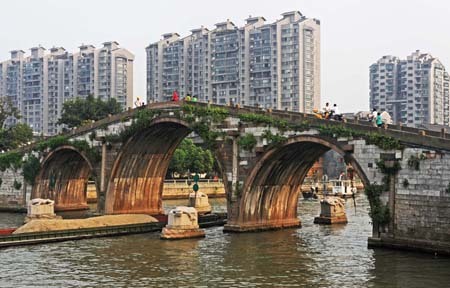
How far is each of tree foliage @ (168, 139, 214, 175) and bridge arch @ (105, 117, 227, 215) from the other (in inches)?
1422

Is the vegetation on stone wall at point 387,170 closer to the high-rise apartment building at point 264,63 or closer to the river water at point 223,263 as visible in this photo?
the river water at point 223,263

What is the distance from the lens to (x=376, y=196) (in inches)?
1577

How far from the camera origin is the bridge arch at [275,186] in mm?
47250

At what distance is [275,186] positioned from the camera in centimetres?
4972

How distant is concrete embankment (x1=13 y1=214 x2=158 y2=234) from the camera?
1783 inches

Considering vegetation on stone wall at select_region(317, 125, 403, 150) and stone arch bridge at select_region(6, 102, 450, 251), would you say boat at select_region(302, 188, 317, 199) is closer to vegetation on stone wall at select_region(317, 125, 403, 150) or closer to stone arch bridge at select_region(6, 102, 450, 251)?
stone arch bridge at select_region(6, 102, 450, 251)

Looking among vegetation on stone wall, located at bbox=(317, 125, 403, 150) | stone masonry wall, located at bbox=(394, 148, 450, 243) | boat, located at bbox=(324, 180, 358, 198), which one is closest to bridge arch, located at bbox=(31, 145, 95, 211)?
vegetation on stone wall, located at bbox=(317, 125, 403, 150)

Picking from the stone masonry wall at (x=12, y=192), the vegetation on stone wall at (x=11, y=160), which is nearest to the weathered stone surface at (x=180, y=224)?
the stone masonry wall at (x=12, y=192)

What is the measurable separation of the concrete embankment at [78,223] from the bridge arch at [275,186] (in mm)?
7909

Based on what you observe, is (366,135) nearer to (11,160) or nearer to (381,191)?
(381,191)

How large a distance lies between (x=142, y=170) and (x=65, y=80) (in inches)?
4467

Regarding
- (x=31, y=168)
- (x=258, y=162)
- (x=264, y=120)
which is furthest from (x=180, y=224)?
(x=31, y=168)

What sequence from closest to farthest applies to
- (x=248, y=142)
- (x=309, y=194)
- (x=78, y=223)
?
(x=248, y=142) < (x=78, y=223) < (x=309, y=194)

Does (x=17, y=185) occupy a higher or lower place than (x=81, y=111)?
lower
